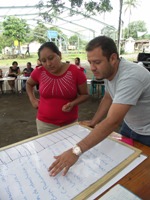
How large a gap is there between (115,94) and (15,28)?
39.2 ft

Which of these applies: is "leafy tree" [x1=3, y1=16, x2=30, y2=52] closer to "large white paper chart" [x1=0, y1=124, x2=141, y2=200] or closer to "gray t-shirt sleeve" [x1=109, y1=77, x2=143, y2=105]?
"large white paper chart" [x1=0, y1=124, x2=141, y2=200]

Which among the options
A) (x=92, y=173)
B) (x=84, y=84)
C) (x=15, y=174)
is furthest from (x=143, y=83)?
(x=15, y=174)

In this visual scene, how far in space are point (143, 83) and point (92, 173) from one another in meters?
0.54

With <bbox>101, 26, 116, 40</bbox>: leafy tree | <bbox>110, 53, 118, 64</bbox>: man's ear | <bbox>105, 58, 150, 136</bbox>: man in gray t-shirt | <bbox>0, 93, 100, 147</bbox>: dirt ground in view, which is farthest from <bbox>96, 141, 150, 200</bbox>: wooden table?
<bbox>101, 26, 116, 40</bbox>: leafy tree

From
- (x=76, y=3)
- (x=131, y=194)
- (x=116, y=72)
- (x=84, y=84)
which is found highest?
(x=76, y=3)

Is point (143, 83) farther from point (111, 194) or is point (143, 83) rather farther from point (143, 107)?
point (111, 194)

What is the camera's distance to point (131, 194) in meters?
0.78

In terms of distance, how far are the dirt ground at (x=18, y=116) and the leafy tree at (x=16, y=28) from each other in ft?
19.1

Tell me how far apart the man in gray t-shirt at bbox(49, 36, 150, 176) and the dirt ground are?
2.75 meters

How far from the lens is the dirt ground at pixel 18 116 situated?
3.71m

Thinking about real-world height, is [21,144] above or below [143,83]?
below

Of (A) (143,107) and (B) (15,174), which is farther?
(A) (143,107)

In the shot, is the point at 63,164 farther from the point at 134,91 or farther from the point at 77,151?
the point at 134,91

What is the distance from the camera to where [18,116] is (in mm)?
4902
